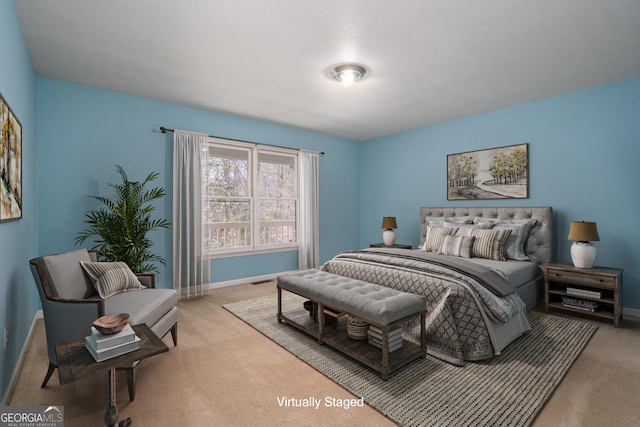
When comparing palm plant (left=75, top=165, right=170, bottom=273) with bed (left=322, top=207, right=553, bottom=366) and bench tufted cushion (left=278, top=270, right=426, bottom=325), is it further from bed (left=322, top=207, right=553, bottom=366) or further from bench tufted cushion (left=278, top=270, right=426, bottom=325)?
bed (left=322, top=207, right=553, bottom=366)

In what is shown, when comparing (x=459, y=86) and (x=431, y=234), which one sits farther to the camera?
(x=431, y=234)

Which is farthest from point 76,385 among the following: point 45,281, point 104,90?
point 104,90

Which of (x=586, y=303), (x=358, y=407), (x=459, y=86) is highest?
(x=459, y=86)

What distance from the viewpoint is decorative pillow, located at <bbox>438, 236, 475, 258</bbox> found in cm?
393

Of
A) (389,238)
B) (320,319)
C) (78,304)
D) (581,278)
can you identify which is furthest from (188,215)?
(581,278)

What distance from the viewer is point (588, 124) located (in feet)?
12.1

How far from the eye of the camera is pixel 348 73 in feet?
10.3

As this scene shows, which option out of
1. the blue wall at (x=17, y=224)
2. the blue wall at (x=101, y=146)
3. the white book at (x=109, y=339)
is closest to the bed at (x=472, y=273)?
the white book at (x=109, y=339)

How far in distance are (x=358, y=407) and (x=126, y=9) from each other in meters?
3.18

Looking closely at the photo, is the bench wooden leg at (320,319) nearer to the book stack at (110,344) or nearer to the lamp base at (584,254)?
the book stack at (110,344)

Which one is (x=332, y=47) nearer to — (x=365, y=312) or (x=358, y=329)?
(x=365, y=312)

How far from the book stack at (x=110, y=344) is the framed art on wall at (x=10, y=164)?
1.01m

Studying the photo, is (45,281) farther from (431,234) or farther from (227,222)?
(431,234)

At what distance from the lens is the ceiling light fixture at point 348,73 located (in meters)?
3.08
